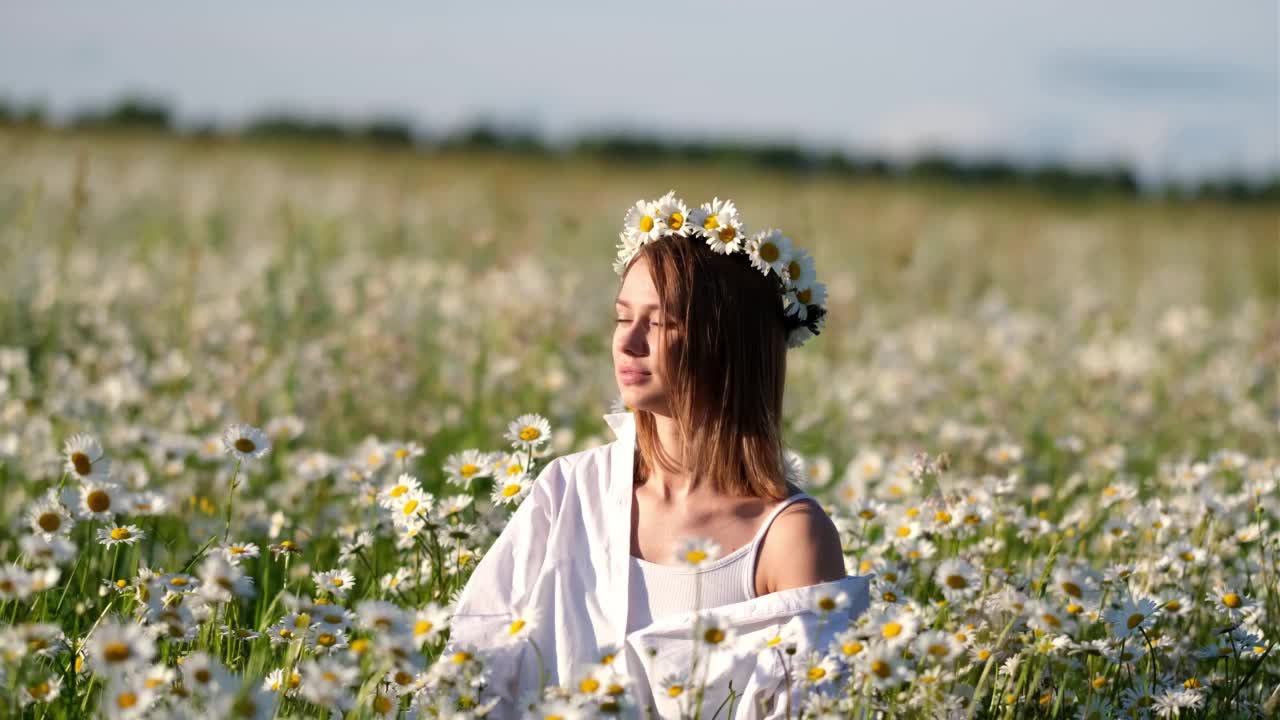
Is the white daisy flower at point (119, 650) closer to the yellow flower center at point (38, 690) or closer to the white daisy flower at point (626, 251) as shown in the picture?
the yellow flower center at point (38, 690)

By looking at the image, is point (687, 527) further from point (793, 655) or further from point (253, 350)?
point (253, 350)

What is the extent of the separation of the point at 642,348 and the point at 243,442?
0.91 meters

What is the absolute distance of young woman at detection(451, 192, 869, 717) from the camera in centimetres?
233

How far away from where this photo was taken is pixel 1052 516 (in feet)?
Answer: 12.5

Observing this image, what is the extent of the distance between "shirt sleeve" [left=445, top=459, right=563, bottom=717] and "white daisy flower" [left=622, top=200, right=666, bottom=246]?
52 cm

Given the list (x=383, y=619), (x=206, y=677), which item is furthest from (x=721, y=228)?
(x=206, y=677)

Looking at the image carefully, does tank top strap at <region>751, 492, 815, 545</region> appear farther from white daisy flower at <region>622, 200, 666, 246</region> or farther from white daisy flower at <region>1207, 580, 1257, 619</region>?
white daisy flower at <region>1207, 580, 1257, 619</region>

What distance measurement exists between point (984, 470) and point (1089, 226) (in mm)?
11448

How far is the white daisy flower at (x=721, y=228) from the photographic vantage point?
2494 millimetres

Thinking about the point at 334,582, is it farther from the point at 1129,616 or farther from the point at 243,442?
the point at 1129,616

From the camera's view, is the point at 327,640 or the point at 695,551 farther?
the point at 327,640

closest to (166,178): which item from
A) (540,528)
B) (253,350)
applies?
(253,350)

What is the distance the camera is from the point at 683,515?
8.27ft

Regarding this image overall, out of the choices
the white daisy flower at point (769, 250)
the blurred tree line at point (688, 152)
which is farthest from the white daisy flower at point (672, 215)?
the blurred tree line at point (688, 152)
